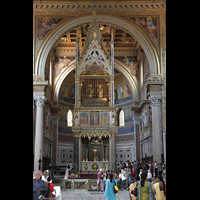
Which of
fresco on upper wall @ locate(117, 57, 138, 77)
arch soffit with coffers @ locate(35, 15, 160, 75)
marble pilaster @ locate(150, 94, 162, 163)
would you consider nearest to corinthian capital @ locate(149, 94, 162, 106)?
marble pilaster @ locate(150, 94, 162, 163)

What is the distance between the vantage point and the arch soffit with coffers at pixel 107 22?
21.7 m

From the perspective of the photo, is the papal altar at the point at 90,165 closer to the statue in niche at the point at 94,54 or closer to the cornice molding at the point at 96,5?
the statue in niche at the point at 94,54

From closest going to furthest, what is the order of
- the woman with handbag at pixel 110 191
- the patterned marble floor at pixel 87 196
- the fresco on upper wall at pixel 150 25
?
the woman with handbag at pixel 110 191, the patterned marble floor at pixel 87 196, the fresco on upper wall at pixel 150 25

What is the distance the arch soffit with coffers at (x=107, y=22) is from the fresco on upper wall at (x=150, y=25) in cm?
32

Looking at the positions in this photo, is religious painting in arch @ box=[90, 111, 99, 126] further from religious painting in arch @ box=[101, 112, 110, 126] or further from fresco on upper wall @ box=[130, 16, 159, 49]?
fresco on upper wall @ box=[130, 16, 159, 49]

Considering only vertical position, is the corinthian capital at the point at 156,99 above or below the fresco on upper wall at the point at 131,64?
below

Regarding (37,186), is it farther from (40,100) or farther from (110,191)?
(40,100)

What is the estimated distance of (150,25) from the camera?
72.8 feet

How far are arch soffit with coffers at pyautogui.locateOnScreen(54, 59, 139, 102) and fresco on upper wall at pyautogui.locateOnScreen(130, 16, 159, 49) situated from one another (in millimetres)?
8849

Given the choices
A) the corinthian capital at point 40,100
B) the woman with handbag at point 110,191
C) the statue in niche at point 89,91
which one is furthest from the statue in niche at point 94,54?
the woman with handbag at point 110,191
